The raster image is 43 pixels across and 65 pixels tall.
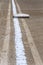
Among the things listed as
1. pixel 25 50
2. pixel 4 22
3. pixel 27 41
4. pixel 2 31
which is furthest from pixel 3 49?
pixel 4 22

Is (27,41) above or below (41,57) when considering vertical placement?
above

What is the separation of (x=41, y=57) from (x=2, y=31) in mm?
1652

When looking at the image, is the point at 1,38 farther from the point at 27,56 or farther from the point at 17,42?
the point at 27,56

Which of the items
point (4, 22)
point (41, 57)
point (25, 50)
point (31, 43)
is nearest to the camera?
point (41, 57)

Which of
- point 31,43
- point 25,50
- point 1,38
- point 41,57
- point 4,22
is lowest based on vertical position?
point 41,57

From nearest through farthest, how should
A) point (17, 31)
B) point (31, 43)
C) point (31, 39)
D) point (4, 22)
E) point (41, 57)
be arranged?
1. point (41, 57)
2. point (31, 43)
3. point (31, 39)
4. point (17, 31)
5. point (4, 22)

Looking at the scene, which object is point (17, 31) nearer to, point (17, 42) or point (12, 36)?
point (12, 36)

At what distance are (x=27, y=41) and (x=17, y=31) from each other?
2.49 feet

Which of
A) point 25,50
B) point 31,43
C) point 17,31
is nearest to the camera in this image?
point 25,50

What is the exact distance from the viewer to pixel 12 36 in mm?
4141

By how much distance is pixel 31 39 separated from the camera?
13.1 feet

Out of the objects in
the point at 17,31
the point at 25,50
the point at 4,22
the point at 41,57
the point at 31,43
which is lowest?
the point at 41,57

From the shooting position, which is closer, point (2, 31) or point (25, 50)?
point (25, 50)

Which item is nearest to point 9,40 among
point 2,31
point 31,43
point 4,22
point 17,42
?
point 17,42
